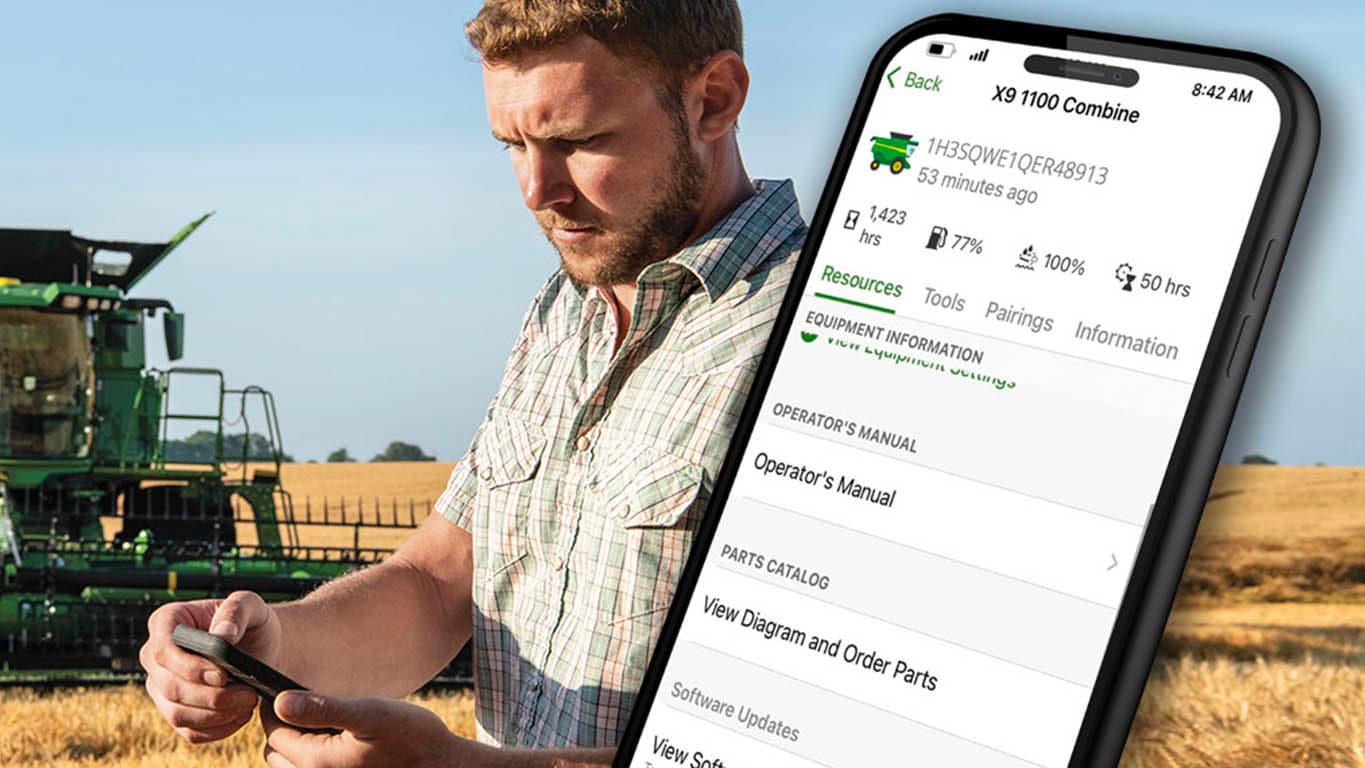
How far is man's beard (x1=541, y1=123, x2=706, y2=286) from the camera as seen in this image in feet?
7.38

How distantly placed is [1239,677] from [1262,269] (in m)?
5.50

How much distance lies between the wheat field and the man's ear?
36.5 inches

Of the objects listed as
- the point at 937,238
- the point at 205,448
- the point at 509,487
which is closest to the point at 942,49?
the point at 937,238

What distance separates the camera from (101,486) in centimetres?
1173

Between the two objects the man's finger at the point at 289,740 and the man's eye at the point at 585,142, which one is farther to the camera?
the man's eye at the point at 585,142

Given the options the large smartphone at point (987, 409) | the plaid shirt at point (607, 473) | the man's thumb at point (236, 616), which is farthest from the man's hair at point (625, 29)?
the man's thumb at point (236, 616)

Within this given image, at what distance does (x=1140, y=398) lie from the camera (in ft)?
4.91

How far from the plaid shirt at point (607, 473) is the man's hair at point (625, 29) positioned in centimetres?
23

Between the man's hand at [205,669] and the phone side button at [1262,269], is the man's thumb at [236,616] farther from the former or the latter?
the phone side button at [1262,269]

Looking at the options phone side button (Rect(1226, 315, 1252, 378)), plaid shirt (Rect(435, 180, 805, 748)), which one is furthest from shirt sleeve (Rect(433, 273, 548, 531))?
phone side button (Rect(1226, 315, 1252, 378))

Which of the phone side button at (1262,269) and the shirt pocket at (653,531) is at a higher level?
the phone side button at (1262,269)

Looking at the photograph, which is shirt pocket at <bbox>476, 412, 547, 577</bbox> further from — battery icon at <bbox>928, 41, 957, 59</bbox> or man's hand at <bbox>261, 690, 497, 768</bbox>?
battery icon at <bbox>928, 41, 957, 59</bbox>

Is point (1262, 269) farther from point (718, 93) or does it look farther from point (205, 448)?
point (205, 448)

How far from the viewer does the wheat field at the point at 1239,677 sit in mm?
1724
